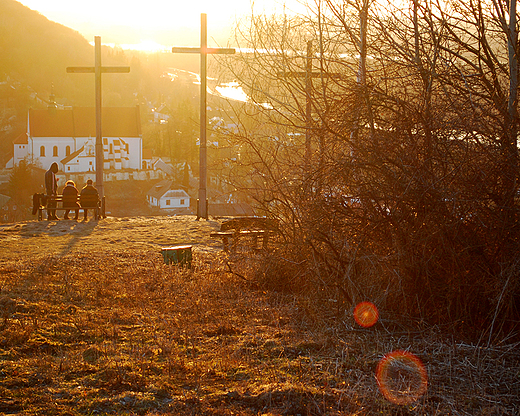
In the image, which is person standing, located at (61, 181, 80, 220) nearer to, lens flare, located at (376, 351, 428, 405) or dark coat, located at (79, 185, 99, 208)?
dark coat, located at (79, 185, 99, 208)

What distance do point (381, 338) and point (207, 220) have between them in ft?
36.3

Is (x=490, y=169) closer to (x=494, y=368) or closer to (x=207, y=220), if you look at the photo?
(x=494, y=368)

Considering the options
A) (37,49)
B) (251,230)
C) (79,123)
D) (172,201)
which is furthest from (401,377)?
(37,49)

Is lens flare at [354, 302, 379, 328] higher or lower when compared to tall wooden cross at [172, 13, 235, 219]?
lower

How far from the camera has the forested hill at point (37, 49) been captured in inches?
5182

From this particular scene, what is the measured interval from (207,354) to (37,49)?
15837 centimetres

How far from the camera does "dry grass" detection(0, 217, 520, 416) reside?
3391 millimetres

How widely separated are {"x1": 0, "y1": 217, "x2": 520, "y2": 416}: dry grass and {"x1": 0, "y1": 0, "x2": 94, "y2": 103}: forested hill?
13359 cm

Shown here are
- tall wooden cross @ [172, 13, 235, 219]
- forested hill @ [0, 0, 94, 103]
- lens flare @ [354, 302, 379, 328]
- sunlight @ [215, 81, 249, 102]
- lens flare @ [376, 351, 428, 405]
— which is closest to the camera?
lens flare @ [376, 351, 428, 405]

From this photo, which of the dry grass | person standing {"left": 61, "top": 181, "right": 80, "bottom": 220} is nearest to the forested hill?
person standing {"left": 61, "top": 181, "right": 80, "bottom": 220}

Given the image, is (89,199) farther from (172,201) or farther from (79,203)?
(172,201)

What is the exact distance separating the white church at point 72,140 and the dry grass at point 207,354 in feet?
Result: 253

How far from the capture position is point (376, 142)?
503 centimetres

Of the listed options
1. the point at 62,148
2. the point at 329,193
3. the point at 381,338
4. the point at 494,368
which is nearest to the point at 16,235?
the point at 329,193
